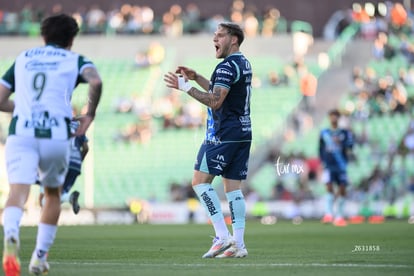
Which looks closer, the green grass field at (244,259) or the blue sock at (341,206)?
the green grass field at (244,259)

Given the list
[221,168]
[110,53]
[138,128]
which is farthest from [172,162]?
[221,168]

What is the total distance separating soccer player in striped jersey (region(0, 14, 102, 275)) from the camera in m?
9.09

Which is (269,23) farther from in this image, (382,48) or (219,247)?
(219,247)

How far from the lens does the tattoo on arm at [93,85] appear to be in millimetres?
9366

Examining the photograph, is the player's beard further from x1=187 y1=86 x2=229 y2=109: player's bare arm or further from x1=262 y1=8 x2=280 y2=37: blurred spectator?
x1=262 y1=8 x2=280 y2=37: blurred spectator

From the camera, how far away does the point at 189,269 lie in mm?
10445

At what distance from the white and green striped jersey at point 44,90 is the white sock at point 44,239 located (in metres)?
0.78

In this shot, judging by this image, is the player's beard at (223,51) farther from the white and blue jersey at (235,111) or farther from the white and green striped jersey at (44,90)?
the white and green striped jersey at (44,90)

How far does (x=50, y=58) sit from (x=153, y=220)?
2081 centimetres

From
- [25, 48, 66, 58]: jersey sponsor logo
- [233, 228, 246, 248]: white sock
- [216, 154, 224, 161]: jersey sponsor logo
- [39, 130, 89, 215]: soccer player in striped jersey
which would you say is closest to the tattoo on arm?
[25, 48, 66, 58]: jersey sponsor logo

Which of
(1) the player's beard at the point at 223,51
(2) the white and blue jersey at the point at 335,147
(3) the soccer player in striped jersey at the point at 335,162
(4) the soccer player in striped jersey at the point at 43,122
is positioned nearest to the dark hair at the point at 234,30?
(1) the player's beard at the point at 223,51

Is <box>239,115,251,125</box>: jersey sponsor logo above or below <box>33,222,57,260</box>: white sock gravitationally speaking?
above

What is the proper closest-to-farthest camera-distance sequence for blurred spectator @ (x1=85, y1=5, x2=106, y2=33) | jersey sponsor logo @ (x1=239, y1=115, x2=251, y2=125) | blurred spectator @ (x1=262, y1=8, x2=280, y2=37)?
jersey sponsor logo @ (x1=239, y1=115, x2=251, y2=125) → blurred spectator @ (x1=262, y1=8, x2=280, y2=37) → blurred spectator @ (x1=85, y1=5, x2=106, y2=33)

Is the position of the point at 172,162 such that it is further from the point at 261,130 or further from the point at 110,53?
the point at 110,53
